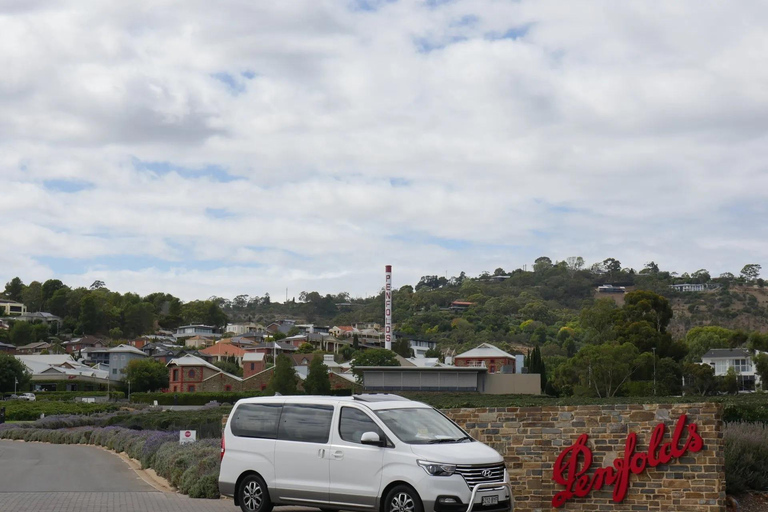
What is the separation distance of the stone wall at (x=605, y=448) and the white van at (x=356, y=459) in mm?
1603

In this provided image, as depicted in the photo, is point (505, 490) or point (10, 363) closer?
point (505, 490)

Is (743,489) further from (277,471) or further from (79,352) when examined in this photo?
(79,352)

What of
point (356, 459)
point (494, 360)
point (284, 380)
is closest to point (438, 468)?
point (356, 459)

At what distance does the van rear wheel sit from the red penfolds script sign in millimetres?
4546

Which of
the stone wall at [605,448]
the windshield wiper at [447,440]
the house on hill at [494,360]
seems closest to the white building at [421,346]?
the house on hill at [494,360]

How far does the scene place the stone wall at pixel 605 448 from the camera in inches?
538

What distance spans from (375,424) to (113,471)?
14.8 metres

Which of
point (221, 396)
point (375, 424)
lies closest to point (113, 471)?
point (375, 424)

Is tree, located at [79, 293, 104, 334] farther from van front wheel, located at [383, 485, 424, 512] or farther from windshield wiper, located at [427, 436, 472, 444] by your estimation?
van front wheel, located at [383, 485, 424, 512]

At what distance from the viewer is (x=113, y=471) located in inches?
1002

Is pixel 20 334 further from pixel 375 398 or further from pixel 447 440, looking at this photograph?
pixel 447 440

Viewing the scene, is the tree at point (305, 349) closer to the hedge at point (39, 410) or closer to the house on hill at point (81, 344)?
the house on hill at point (81, 344)

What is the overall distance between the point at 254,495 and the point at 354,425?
214cm

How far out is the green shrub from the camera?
15.6m
